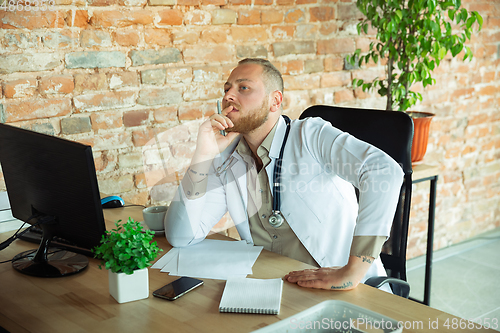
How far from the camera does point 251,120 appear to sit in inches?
65.2

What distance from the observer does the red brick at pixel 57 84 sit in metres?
1.91

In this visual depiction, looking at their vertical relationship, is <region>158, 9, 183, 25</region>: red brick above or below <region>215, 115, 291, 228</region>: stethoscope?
above

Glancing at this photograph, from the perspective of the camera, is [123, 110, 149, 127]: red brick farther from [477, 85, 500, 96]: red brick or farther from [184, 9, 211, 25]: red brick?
[477, 85, 500, 96]: red brick

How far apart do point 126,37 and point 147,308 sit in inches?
52.6

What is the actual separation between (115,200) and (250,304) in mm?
967

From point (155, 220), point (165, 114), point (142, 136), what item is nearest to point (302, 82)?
point (165, 114)

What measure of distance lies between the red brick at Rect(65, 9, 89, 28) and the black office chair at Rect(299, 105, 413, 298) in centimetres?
109

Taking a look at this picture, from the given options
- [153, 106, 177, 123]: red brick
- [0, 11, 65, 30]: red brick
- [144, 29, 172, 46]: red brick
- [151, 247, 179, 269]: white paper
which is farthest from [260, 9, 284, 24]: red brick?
[151, 247, 179, 269]: white paper

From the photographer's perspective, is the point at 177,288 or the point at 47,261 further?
the point at 47,261

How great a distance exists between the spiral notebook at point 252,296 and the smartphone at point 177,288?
86 millimetres

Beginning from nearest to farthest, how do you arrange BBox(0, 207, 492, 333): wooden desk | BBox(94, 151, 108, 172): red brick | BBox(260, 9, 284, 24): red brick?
1. BBox(0, 207, 492, 333): wooden desk
2. BBox(94, 151, 108, 172): red brick
3. BBox(260, 9, 284, 24): red brick

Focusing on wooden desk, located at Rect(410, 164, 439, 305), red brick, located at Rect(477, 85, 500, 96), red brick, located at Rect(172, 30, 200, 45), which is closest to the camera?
red brick, located at Rect(172, 30, 200, 45)

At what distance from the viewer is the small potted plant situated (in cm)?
111

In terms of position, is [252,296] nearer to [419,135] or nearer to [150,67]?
[150,67]
